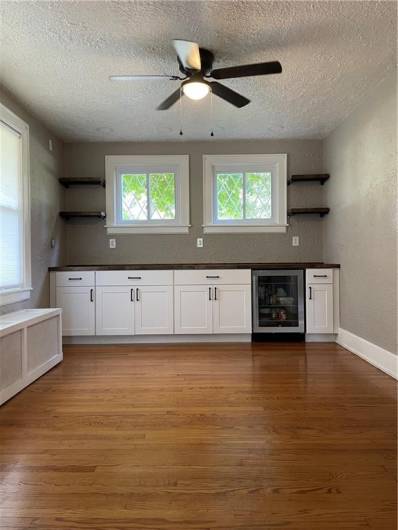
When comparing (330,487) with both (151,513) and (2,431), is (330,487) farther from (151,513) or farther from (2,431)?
(2,431)

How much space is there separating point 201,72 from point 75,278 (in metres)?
2.61

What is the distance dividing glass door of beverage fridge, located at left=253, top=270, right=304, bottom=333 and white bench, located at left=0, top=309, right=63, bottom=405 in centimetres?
221

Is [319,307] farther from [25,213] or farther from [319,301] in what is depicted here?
[25,213]

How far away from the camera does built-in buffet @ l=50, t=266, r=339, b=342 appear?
12.6 ft

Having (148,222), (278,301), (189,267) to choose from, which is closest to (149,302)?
(189,267)

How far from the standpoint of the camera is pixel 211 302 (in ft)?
12.6

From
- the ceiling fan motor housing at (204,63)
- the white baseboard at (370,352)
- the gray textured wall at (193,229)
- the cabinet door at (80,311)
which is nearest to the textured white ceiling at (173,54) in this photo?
the ceiling fan motor housing at (204,63)

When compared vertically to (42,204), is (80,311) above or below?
below

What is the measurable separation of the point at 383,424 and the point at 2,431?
2.25 meters

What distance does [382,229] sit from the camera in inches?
113

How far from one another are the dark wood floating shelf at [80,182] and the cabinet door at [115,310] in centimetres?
143

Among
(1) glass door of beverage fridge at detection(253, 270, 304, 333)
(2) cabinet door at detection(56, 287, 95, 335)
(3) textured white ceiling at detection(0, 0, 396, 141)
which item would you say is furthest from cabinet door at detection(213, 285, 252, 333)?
(3) textured white ceiling at detection(0, 0, 396, 141)

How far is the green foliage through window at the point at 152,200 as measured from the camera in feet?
14.4

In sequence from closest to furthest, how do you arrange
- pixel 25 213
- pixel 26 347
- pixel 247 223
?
1. pixel 26 347
2. pixel 25 213
3. pixel 247 223
